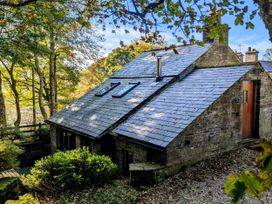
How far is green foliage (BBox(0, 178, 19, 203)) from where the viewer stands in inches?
301

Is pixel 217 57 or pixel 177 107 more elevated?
pixel 217 57

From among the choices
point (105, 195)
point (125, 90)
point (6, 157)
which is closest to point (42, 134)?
point (125, 90)

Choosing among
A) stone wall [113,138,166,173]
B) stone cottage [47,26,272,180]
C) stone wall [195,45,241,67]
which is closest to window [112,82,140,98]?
stone cottage [47,26,272,180]

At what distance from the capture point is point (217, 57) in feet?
48.7

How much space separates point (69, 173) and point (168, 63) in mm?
9289

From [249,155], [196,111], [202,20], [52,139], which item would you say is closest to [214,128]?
[196,111]

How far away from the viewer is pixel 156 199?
7152 mm

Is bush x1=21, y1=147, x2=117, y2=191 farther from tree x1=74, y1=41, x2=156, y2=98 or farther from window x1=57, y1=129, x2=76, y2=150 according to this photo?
tree x1=74, y1=41, x2=156, y2=98

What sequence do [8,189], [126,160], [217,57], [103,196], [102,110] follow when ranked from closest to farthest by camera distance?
1. [103,196]
2. [8,189]
3. [126,160]
4. [102,110]
5. [217,57]

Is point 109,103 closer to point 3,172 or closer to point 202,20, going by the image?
point 3,172

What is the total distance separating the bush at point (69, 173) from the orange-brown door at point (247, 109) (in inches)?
254

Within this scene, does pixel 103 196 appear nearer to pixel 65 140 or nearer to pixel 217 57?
pixel 65 140

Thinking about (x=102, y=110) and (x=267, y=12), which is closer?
(x=267, y=12)

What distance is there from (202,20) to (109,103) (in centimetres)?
906
